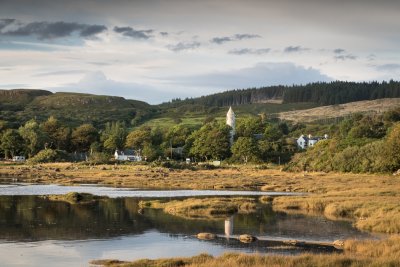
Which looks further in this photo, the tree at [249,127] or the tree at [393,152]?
the tree at [249,127]

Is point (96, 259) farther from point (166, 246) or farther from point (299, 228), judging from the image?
point (299, 228)

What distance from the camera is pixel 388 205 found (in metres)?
53.2

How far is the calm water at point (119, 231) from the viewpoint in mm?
36656

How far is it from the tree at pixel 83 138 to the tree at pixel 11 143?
20.9 metres

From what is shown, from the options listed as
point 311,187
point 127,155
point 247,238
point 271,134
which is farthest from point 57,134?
point 247,238

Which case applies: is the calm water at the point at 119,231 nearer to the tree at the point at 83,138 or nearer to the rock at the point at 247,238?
the rock at the point at 247,238

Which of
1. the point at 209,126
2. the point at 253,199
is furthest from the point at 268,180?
the point at 209,126

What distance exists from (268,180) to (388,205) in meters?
47.1

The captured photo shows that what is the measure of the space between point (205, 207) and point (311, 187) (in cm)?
2760

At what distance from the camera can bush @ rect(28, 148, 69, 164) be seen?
507 feet

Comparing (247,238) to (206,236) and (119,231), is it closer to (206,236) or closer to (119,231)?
(206,236)

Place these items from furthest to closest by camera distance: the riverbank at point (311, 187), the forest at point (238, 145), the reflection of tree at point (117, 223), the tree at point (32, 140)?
the tree at point (32, 140) → the forest at point (238, 145) → the riverbank at point (311, 187) → the reflection of tree at point (117, 223)

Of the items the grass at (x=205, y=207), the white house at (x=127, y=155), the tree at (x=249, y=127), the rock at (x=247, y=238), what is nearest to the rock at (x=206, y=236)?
the rock at (x=247, y=238)

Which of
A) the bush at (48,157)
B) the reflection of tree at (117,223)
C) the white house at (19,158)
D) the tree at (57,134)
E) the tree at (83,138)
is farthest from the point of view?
the tree at (83,138)
